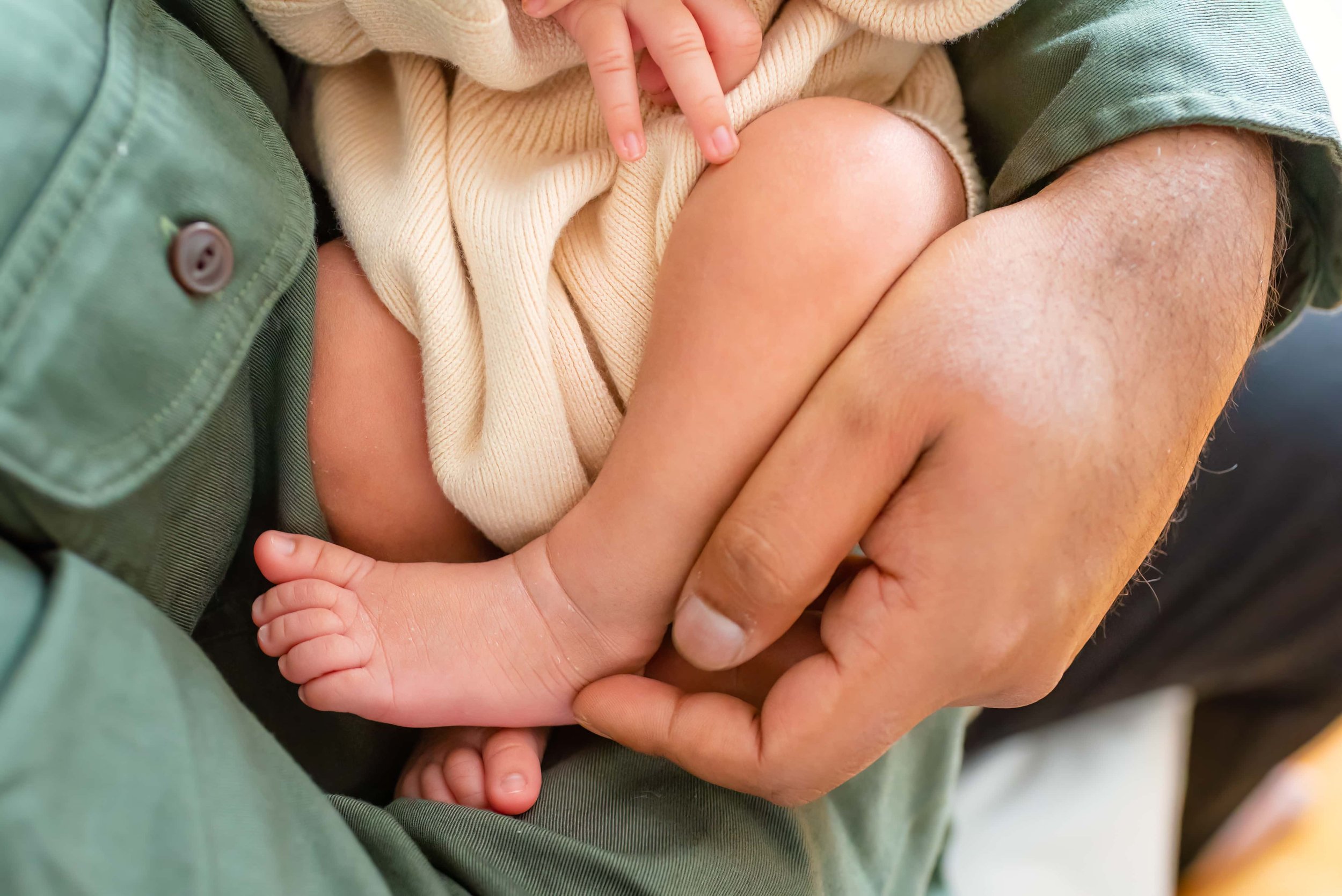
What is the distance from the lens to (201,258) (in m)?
0.43

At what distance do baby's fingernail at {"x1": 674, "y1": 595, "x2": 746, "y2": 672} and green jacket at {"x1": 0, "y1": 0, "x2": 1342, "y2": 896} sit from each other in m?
0.11

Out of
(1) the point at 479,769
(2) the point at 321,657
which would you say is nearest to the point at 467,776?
(1) the point at 479,769

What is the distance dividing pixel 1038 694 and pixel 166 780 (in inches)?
17.8

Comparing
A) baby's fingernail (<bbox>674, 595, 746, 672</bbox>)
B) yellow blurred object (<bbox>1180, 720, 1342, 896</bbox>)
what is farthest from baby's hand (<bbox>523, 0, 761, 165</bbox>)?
yellow blurred object (<bbox>1180, 720, 1342, 896</bbox>)

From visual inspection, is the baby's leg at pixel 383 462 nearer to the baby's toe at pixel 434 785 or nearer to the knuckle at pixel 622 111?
the baby's toe at pixel 434 785

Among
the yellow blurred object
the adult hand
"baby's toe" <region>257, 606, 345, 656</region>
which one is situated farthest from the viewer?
the yellow blurred object

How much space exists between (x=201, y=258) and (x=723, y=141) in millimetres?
289

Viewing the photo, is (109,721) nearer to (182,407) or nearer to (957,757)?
(182,407)

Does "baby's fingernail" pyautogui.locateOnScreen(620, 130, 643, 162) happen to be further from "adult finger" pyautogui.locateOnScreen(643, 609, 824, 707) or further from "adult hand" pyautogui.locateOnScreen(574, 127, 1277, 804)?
"adult finger" pyautogui.locateOnScreen(643, 609, 824, 707)

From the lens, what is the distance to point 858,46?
2.00ft

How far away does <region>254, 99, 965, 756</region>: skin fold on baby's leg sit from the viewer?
0.50 meters

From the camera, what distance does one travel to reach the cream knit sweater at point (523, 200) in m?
0.56

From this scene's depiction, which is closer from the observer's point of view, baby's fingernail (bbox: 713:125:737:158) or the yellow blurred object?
baby's fingernail (bbox: 713:125:737:158)

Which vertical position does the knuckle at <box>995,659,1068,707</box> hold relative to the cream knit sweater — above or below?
below
